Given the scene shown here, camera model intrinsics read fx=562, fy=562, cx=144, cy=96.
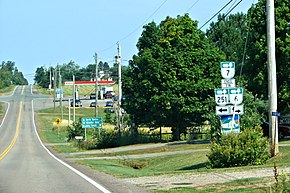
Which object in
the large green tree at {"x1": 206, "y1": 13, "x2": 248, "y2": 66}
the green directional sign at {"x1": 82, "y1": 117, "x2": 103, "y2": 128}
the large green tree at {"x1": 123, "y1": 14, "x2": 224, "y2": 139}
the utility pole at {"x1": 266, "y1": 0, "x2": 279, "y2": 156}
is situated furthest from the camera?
the large green tree at {"x1": 206, "y1": 13, "x2": 248, "y2": 66}

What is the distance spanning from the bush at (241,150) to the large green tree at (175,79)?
25984mm

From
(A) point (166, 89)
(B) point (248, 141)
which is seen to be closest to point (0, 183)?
(B) point (248, 141)

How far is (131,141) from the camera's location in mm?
55969

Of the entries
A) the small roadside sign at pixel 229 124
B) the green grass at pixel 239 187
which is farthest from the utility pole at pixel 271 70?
the green grass at pixel 239 187

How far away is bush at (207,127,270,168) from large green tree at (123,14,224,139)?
2598 centimetres

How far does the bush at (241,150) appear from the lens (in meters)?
22.0

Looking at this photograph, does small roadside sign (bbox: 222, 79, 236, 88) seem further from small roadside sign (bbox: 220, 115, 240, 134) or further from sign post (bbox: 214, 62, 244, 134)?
small roadside sign (bbox: 220, 115, 240, 134)

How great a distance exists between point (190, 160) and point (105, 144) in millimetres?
25467

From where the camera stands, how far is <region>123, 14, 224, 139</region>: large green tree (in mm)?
50031

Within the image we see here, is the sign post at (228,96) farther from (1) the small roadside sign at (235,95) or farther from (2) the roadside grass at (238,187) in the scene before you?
(2) the roadside grass at (238,187)

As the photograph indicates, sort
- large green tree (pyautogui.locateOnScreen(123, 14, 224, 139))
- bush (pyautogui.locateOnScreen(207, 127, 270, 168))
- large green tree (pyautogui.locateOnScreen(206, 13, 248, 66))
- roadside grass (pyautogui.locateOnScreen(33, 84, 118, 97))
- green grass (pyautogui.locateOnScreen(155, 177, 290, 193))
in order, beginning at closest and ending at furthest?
green grass (pyautogui.locateOnScreen(155, 177, 290, 193)), bush (pyautogui.locateOnScreen(207, 127, 270, 168)), large green tree (pyautogui.locateOnScreen(123, 14, 224, 139)), large green tree (pyautogui.locateOnScreen(206, 13, 248, 66)), roadside grass (pyautogui.locateOnScreen(33, 84, 118, 97))

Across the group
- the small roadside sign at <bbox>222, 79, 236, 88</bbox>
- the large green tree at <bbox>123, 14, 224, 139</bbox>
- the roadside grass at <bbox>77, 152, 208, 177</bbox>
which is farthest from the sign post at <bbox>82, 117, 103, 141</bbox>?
the small roadside sign at <bbox>222, 79, 236, 88</bbox>

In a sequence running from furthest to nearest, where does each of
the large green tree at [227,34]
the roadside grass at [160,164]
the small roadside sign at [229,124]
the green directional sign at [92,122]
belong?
1. the large green tree at [227,34]
2. the green directional sign at [92,122]
3. the roadside grass at [160,164]
4. the small roadside sign at [229,124]

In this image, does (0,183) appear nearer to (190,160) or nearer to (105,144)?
(190,160)
